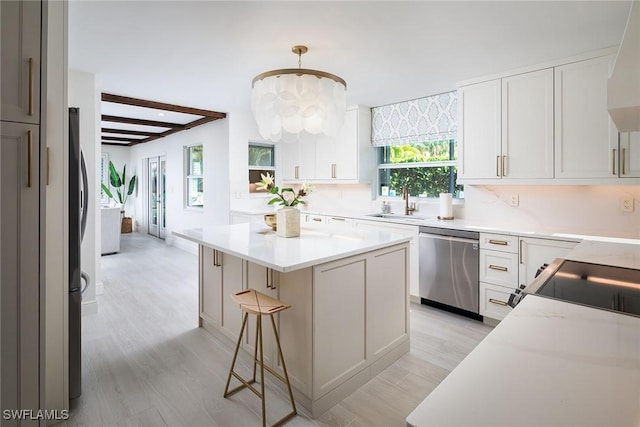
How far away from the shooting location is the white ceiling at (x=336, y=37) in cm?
218

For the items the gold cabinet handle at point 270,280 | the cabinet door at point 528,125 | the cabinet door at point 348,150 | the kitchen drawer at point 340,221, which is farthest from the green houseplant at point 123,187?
the cabinet door at point 528,125

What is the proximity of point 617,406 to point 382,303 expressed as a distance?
1825 mm

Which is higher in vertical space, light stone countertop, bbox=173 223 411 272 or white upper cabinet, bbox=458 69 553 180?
white upper cabinet, bbox=458 69 553 180

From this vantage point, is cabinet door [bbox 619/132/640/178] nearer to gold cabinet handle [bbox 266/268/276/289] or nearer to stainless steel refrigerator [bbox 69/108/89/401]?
gold cabinet handle [bbox 266/268/276/289]

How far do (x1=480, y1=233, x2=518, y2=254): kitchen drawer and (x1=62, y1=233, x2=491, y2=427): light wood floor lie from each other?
2.50 feet

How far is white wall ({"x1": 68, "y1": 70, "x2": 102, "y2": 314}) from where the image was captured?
Result: 343 centimetres

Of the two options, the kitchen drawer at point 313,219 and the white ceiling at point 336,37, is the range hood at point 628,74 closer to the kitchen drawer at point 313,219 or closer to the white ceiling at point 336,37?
the white ceiling at point 336,37

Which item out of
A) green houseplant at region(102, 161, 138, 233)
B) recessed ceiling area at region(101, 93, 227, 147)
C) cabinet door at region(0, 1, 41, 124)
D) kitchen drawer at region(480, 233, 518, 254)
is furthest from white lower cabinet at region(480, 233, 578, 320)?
green houseplant at region(102, 161, 138, 233)

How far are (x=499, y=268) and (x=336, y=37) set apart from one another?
7.97ft

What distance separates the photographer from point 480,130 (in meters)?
3.49

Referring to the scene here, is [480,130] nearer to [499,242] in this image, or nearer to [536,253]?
[499,242]

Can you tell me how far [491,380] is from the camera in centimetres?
73

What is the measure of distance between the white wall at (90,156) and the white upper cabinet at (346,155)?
2.82m

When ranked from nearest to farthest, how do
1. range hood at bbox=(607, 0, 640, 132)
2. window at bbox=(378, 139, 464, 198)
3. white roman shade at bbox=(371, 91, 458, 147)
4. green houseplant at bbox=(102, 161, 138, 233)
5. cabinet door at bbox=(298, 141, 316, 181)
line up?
range hood at bbox=(607, 0, 640, 132)
white roman shade at bbox=(371, 91, 458, 147)
window at bbox=(378, 139, 464, 198)
cabinet door at bbox=(298, 141, 316, 181)
green houseplant at bbox=(102, 161, 138, 233)
